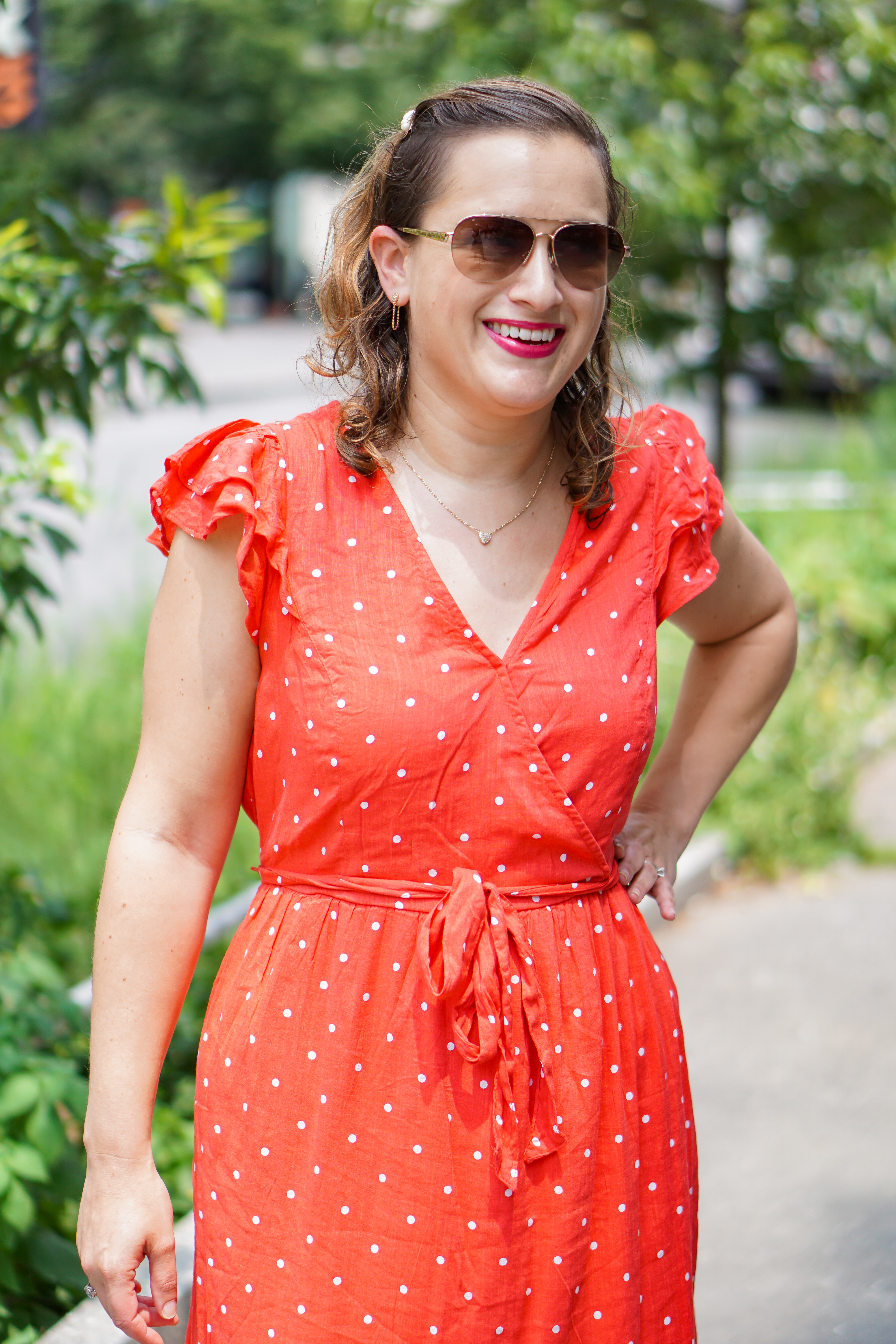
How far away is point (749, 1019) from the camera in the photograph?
14.0ft

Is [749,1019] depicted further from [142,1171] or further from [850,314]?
[850,314]

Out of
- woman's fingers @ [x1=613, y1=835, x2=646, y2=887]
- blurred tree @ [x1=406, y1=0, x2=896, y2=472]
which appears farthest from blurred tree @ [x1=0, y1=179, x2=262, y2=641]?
blurred tree @ [x1=406, y1=0, x2=896, y2=472]

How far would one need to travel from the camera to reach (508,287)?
1.58 metres

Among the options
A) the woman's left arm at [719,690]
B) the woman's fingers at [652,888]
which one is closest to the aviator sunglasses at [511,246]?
the woman's left arm at [719,690]

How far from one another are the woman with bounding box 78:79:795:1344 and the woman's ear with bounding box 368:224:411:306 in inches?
0.4

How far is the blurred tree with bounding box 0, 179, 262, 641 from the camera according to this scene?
2.66 metres

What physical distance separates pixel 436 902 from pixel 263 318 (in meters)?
43.7

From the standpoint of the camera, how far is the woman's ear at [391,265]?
168 centimetres

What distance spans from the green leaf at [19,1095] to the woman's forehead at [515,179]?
1578 millimetres

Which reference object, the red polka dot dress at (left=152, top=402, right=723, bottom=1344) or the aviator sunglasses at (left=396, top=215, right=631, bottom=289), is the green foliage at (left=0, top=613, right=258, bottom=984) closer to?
the red polka dot dress at (left=152, top=402, right=723, bottom=1344)

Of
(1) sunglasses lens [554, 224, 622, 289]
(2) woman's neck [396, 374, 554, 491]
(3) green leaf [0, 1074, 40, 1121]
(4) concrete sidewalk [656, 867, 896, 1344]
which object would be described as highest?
(1) sunglasses lens [554, 224, 622, 289]

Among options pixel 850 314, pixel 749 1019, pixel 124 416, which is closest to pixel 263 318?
pixel 124 416

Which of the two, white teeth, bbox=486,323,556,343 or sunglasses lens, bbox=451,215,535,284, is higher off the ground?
sunglasses lens, bbox=451,215,535,284

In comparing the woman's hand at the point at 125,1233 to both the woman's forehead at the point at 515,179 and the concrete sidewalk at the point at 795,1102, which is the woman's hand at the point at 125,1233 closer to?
the woman's forehead at the point at 515,179
